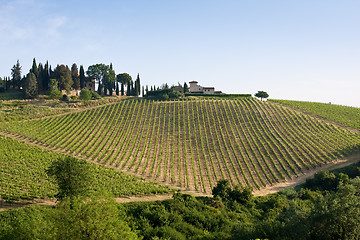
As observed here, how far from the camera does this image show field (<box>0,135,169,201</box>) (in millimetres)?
32844

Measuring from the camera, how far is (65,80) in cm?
9912

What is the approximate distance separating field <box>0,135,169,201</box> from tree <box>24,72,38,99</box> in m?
50.9

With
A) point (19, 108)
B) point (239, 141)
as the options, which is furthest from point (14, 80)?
point (239, 141)

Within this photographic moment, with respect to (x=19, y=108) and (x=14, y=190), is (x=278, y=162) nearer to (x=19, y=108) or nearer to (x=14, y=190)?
(x=14, y=190)

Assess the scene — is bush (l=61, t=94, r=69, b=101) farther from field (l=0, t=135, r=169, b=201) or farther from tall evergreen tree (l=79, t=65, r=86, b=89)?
field (l=0, t=135, r=169, b=201)

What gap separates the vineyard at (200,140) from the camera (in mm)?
45969

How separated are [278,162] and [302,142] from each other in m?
12.5

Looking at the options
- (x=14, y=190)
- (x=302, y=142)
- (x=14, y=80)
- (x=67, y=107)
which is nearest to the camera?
(x=14, y=190)

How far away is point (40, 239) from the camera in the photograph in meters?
16.9

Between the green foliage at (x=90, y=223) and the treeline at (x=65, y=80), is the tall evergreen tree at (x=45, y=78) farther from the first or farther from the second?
the green foliage at (x=90, y=223)

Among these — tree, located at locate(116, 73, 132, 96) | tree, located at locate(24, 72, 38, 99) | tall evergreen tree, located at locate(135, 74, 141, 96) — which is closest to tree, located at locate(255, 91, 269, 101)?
tall evergreen tree, located at locate(135, 74, 141, 96)

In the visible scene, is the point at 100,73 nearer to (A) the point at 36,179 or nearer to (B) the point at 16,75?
(B) the point at 16,75

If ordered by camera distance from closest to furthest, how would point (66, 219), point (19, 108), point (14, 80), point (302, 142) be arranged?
point (66, 219), point (302, 142), point (19, 108), point (14, 80)

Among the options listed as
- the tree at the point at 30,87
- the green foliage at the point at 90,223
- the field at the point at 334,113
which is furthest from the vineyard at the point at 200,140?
the tree at the point at 30,87
